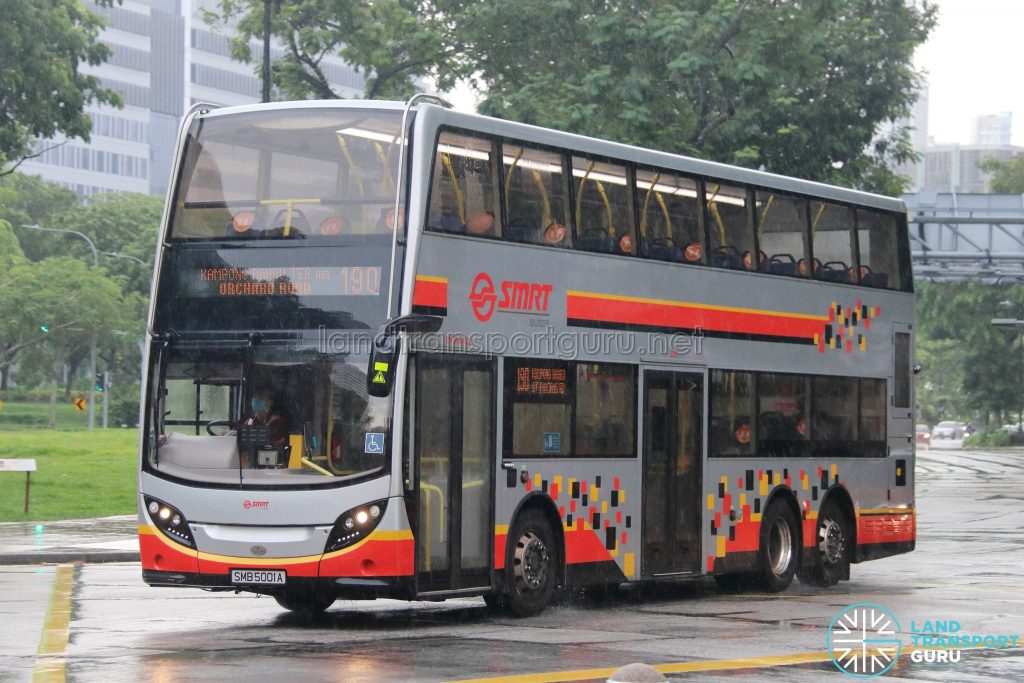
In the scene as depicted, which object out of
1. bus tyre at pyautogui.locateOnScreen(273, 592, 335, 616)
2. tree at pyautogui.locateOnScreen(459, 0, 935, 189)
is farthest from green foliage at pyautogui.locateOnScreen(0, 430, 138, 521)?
bus tyre at pyautogui.locateOnScreen(273, 592, 335, 616)

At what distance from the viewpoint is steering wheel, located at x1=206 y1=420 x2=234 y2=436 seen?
14.1 meters

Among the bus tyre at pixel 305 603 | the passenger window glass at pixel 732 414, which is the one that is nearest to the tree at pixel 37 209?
the passenger window glass at pixel 732 414

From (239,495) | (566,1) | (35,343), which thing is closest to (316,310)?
(239,495)

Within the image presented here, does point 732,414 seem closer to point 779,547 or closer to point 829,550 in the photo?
point 779,547

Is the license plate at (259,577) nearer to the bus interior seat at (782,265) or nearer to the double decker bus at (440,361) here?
the double decker bus at (440,361)

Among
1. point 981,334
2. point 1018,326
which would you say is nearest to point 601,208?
point 1018,326

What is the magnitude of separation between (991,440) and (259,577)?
3437 inches

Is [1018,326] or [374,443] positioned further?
[1018,326]

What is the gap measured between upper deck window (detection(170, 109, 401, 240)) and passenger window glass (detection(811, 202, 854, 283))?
7184 millimetres

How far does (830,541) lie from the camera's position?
794 inches

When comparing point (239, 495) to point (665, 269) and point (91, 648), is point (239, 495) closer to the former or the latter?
point (91, 648)

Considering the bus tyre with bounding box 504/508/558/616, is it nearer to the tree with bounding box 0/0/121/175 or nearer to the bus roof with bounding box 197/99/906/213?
the bus roof with bounding box 197/99/906/213

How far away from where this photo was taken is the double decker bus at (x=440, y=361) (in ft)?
45.4

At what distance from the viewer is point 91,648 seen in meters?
12.4
